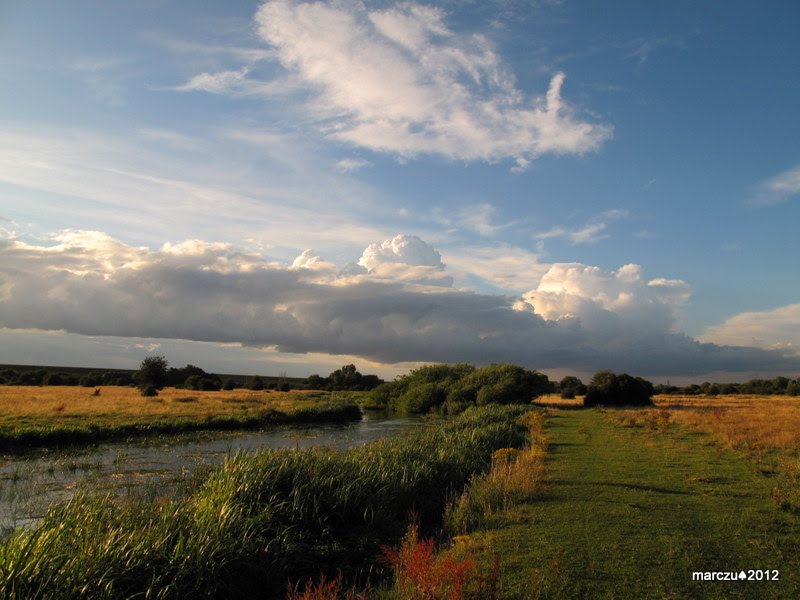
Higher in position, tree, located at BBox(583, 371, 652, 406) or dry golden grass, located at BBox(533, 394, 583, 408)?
tree, located at BBox(583, 371, 652, 406)

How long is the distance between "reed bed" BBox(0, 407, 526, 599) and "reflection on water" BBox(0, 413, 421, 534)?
1.36 m

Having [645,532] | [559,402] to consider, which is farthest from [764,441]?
[559,402]

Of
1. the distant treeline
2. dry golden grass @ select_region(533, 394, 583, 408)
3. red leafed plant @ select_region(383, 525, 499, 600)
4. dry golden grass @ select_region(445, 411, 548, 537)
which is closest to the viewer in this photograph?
red leafed plant @ select_region(383, 525, 499, 600)

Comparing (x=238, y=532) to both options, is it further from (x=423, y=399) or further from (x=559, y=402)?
(x=559, y=402)

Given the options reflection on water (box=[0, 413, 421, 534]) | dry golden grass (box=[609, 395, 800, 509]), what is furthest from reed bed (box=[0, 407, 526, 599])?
dry golden grass (box=[609, 395, 800, 509])

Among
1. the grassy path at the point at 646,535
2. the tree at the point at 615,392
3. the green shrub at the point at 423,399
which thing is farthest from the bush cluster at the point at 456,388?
the grassy path at the point at 646,535

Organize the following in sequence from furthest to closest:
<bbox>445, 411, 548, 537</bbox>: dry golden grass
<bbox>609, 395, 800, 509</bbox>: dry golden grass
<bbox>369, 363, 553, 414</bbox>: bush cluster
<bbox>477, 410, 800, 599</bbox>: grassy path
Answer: <bbox>369, 363, 553, 414</bbox>: bush cluster < <bbox>609, 395, 800, 509</bbox>: dry golden grass < <bbox>445, 411, 548, 537</bbox>: dry golden grass < <bbox>477, 410, 800, 599</bbox>: grassy path

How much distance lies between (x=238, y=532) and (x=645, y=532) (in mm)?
6758

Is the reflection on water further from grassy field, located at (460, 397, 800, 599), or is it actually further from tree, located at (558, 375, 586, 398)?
tree, located at (558, 375, 586, 398)

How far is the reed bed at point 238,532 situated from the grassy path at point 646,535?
261 cm

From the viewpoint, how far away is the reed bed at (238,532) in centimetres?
596

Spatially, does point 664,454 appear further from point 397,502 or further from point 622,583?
point 622,583

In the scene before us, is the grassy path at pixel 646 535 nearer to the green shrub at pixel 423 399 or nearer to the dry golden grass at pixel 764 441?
the dry golden grass at pixel 764 441

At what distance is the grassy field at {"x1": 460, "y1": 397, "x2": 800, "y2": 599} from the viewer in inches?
268
